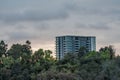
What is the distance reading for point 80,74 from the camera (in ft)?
86.6

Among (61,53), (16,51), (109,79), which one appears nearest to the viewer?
(109,79)

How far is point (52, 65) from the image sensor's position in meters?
29.8

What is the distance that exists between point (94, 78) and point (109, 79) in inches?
42.3

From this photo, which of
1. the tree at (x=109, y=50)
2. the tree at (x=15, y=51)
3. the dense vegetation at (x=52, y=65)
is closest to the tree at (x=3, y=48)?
the dense vegetation at (x=52, y=65)

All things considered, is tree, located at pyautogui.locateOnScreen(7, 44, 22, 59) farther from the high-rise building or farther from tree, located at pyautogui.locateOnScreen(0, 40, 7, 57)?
the high-rise building

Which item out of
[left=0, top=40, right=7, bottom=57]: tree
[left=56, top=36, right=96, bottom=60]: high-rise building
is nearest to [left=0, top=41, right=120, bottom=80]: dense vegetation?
[left=0, top=40, right=7, bottom=57]: tree

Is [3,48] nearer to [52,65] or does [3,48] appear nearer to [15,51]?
[15,51]

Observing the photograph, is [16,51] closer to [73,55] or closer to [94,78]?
[73,55]

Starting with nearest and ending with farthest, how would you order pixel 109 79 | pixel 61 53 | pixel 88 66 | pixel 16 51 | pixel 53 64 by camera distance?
pixel 109 79, pixel 88 66, pixel 53 64, pixel 16 51, pixel 61 53

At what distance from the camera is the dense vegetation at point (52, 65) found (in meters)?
26.0

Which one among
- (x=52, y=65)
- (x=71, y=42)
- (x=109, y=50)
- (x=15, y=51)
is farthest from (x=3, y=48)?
(x=71, y=42)

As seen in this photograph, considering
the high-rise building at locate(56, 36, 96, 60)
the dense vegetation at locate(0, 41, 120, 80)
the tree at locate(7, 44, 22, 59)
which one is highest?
the high-rise building at locate(56, 36, 96, 60)

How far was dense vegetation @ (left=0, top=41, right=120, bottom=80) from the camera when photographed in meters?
26.0

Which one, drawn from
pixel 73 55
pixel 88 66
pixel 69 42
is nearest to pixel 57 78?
pixel 88 66
